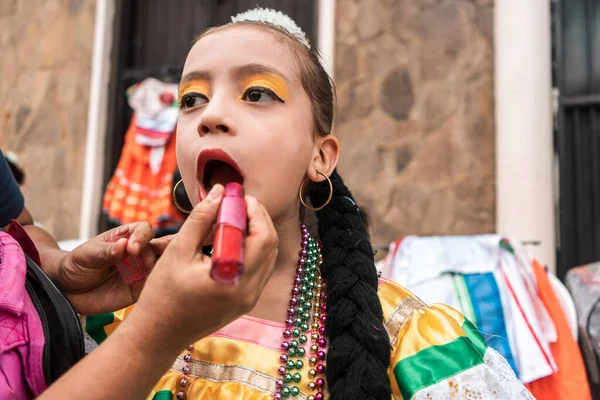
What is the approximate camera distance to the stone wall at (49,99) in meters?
4.05

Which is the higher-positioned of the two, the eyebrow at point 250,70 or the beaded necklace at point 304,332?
the eyebrow at point 250,70

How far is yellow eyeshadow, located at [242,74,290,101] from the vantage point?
1060 millimetres

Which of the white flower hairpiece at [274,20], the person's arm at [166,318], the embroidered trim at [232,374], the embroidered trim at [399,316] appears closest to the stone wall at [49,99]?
the white flower hairpiece at [274,20]

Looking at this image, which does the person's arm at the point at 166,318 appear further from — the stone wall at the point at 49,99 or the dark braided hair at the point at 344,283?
the stone wall at the point at 49,99

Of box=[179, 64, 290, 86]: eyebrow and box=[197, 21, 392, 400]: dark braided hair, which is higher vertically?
box=[179, 64, 290, 86]: eyebrow

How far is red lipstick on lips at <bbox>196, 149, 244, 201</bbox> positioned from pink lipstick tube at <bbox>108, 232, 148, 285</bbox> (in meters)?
0.16

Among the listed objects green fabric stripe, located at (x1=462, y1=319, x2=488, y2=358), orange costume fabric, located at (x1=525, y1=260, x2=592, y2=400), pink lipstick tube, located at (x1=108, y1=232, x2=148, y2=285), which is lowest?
orange costume fabric, located at (x1=525, y1=260, x2=592, y2=400)

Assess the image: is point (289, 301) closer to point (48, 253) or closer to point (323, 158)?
point (323, 158)

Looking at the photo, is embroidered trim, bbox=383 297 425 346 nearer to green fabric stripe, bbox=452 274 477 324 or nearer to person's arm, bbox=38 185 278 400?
person's arm, bbox=38 185 278 400

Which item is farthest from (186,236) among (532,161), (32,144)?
(32,144)

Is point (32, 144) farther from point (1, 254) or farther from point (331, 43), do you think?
point (1, 254)

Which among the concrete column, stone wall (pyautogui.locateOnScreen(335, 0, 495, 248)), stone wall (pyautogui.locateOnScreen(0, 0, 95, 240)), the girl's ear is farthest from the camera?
stone wall (pyautogui.locateOnScreen(0, 0, 95, 240))

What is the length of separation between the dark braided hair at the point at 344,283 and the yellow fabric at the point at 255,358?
0.05 m

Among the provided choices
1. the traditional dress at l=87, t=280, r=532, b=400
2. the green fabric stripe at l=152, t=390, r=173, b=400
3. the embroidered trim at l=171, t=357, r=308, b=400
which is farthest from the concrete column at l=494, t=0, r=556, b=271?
the green fabric stripe at l=152, t=390, r=173, b=400
